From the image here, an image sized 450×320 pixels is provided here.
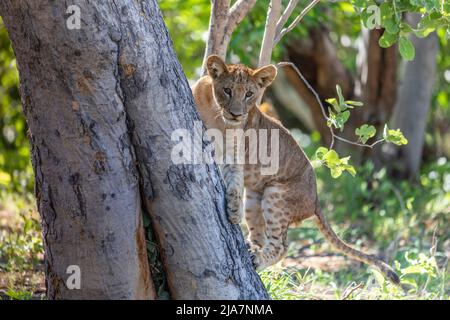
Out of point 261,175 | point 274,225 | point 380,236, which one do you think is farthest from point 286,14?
point 380,236

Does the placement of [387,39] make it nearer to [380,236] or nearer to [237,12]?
[237,12]

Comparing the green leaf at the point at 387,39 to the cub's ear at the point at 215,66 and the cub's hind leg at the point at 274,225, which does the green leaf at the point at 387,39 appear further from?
the cub's hind leg at the point at 274,225

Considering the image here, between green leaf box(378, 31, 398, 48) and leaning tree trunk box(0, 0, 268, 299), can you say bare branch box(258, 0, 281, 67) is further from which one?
leaning tree trunk box(0, 0, 268, 299)

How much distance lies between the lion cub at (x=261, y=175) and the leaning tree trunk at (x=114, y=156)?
3.74ft

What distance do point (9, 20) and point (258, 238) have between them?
272 cm

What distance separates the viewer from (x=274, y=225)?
214 inches

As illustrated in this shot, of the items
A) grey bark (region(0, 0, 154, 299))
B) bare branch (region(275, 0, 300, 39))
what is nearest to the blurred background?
bare branch (region(275, 0, 300, 39))

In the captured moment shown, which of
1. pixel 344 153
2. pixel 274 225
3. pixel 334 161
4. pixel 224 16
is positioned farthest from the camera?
pixel 344 153

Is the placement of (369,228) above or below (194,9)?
below

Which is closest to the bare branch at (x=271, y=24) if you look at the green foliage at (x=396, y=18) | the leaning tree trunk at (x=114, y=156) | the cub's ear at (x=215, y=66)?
the cub's ear at (x=215, y=66)

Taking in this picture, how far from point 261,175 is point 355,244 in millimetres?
2519
